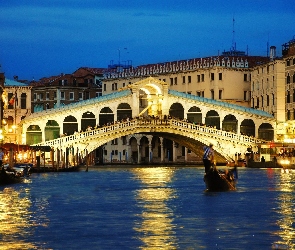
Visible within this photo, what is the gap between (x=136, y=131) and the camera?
44531mm

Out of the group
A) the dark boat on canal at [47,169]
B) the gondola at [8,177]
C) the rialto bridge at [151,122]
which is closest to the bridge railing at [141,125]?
the rialto bridge at [151,122]

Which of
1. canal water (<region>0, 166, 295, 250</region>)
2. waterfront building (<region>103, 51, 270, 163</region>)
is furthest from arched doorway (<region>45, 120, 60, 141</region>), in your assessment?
canal water (<region>0, 166, 295, 250</region>)

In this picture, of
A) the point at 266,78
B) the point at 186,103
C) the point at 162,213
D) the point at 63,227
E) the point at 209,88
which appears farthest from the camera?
the point at 209,88

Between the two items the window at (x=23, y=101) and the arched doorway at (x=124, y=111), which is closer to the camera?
the arched doorway at (x=124, y=111)

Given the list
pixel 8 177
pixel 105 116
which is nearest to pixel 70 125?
pixel 105 116

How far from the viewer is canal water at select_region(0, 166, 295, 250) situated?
46.6ft

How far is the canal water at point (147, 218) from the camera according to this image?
1422 cm

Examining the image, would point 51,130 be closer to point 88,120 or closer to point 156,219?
point 88,120

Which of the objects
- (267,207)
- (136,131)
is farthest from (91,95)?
(267,207)

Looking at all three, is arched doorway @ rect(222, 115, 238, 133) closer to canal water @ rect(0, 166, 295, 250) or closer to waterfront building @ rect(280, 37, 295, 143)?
waterfront building @ rect(280, 37, 295, 143)

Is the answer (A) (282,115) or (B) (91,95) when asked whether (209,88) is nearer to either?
(A) (282,115)

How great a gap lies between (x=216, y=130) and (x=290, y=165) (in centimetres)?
421

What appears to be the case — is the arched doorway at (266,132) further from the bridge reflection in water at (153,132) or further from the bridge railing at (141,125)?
the bridge railing at (141,125)

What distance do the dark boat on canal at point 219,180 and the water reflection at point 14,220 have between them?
11.8ft
